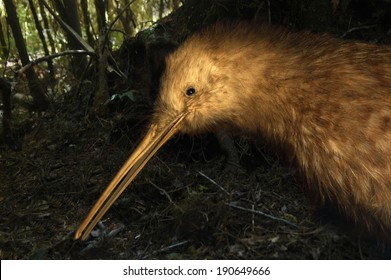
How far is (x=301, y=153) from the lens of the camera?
1.59 m

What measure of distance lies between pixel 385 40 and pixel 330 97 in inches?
42.1

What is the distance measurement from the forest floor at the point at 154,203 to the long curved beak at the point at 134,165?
156 mm

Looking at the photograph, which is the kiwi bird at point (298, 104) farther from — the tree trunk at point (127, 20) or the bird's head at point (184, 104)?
the tree trunk at point (127, 20)

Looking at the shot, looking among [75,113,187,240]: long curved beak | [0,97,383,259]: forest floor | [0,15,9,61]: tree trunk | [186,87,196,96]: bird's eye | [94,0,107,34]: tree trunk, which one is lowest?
[0,97,383,259]: forest floor

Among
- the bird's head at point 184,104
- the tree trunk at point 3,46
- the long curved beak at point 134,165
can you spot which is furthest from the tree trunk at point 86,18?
the long curved beak at point 134,165

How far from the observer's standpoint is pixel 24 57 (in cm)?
260

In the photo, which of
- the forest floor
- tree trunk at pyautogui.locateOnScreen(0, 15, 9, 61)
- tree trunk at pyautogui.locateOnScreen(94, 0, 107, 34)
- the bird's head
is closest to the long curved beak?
the bird's head

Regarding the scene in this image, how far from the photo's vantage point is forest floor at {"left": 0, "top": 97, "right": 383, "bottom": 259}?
1.70 meters

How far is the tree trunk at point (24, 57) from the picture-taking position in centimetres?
256

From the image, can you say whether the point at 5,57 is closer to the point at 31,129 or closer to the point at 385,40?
the point at 31,129

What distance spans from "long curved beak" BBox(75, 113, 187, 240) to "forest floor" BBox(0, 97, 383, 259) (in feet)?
0.51

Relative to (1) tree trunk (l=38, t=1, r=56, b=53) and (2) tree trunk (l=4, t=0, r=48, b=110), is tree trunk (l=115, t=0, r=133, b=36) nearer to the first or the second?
(1) tree trunk (l=38, t=1, r=56, b=53)

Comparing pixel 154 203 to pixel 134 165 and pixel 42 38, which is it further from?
pixel 42 38
